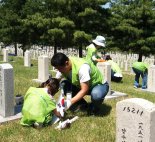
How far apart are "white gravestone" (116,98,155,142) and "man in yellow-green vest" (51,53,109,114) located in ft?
5.55

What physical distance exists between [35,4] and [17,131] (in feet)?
86.3

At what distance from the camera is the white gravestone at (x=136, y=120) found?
151 inches

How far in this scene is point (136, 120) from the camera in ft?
13.0

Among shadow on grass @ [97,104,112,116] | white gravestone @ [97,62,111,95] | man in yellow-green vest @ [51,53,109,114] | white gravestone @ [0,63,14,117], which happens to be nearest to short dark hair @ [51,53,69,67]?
man in yellow-green vest @ [51,53,109,114]

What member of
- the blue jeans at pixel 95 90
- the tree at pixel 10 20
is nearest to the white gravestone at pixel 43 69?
the blue jeans at pixel 95 90

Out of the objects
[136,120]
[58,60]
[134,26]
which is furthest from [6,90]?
[134,26]

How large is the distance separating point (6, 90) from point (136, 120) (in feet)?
10.7

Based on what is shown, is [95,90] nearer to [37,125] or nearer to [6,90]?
[37,125]

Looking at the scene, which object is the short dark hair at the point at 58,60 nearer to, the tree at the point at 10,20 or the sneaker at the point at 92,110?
the sneaker at the point at 92,110

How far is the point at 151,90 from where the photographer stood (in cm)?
1191

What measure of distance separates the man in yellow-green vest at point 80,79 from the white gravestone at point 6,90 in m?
0.92

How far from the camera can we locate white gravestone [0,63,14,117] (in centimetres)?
641

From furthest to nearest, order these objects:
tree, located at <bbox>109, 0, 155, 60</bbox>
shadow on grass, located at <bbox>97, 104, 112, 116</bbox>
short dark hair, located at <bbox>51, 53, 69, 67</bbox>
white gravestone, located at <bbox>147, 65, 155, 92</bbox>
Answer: tree, located at <bbox>109, 0, 155, 60</bbox> → white gravestone, located at <bbox>147, 65, 155, 92</bbox> → shadow on grass, located at <bbox>97, 104, 112, 116</bbox> → short dark hair, located at <bbox>51, 53, 69, 67</bbox>

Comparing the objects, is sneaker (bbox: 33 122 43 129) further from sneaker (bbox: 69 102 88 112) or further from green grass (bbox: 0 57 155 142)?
sneaker (bbox: 69 102 88 112)
